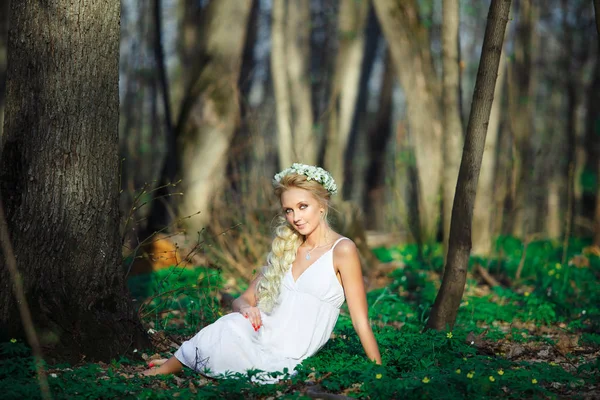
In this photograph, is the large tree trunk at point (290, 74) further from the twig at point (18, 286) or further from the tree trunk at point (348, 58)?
the twig at point (18, 286)

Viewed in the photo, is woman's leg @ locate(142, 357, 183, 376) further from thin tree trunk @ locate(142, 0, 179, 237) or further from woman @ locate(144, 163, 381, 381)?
thin tree trunk @ locate(142, 0, 179, 237)

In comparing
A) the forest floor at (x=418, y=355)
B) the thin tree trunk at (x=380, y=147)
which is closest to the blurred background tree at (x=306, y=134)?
the forest floor at (x=418, y=355)

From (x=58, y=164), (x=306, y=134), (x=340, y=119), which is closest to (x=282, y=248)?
(x=58, y=164)

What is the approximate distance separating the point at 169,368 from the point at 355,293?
1249 mm

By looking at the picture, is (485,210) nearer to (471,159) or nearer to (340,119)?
(471,159)

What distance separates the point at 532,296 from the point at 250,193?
11.1ft

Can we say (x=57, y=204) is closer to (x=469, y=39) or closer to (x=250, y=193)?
(x=250, y=193)

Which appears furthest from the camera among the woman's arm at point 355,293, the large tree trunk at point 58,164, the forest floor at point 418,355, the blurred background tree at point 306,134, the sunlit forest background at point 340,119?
the sunlit forest background at point 340,119

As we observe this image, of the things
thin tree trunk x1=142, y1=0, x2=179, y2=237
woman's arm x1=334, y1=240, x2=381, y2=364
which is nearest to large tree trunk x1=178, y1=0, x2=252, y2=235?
thin tree trunk x1=142, y1=0, x2=179, y2=237

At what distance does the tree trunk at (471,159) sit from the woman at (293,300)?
1112 mm

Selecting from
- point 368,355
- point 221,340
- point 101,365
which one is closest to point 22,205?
point 101,365

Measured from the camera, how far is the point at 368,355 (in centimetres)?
422

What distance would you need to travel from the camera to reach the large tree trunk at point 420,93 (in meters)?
9.05

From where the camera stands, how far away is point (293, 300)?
4.50 meters
